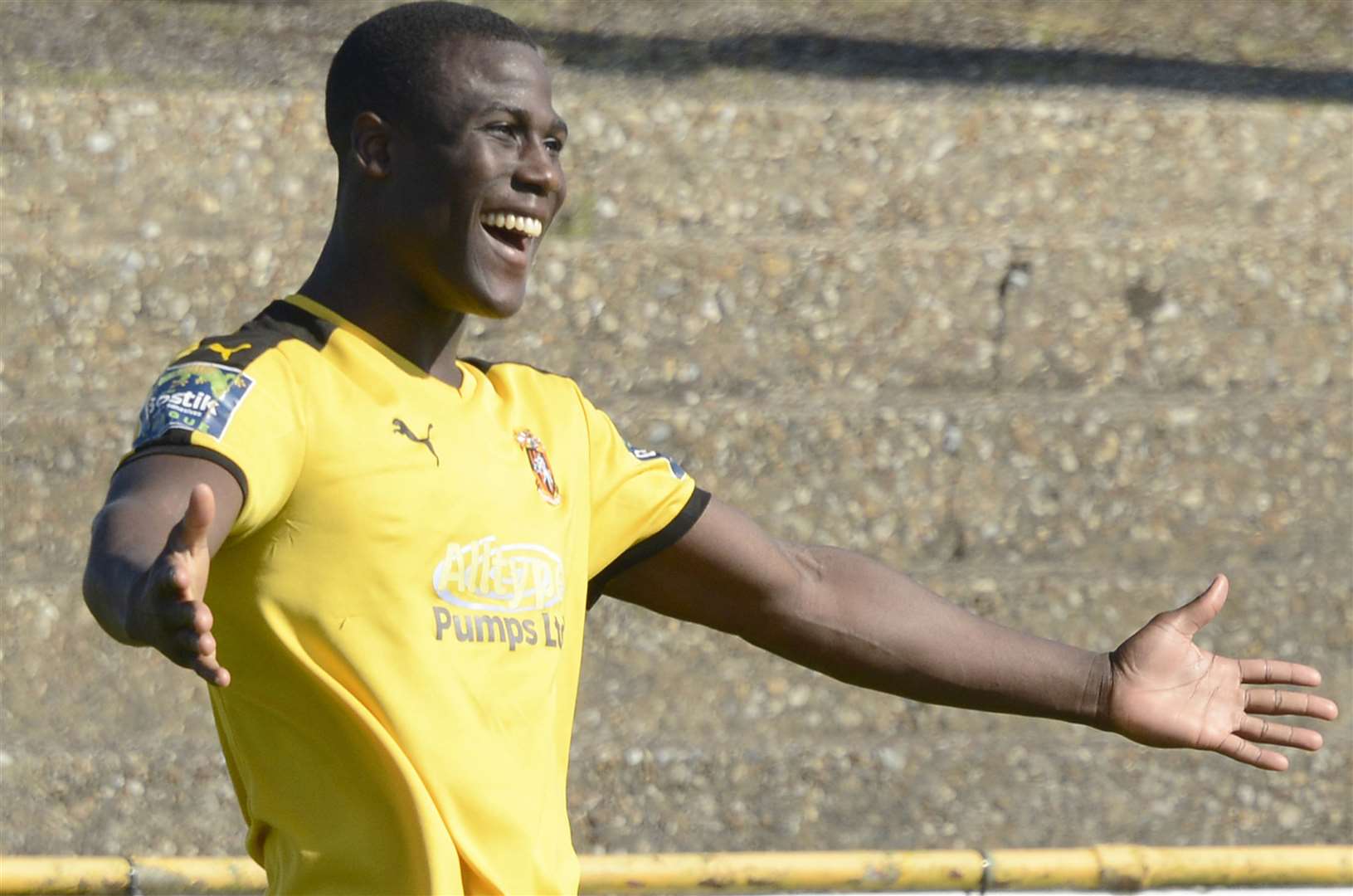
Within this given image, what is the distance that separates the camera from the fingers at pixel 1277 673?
304 cm

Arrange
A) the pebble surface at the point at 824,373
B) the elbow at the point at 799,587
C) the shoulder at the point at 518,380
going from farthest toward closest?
the pebble surface at the point at 824,373 < the elbow at the point at 799,587 < the shoulder at the point at 518,380

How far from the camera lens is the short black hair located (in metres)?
2.70

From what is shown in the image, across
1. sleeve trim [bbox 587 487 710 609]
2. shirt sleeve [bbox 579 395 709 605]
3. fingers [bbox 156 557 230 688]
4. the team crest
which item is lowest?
sleeve trim [bbox 587 487 710 609]

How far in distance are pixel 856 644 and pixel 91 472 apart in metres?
3.23

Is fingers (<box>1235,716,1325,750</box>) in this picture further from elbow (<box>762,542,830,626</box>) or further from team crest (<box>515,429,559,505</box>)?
team crest (<box>515,429,559,505</box>)

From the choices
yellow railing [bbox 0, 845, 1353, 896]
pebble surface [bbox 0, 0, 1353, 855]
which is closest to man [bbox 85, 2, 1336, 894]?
yellow railing [bbox 0, 845, 1353, 896]

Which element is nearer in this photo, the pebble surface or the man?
the man

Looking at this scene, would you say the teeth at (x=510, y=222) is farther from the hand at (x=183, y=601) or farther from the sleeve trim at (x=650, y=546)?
the hand at (x=183, y=601)

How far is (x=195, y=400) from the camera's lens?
7.59 feet

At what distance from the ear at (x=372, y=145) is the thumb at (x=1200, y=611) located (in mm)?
1338

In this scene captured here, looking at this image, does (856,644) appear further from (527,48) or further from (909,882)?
(909,882)

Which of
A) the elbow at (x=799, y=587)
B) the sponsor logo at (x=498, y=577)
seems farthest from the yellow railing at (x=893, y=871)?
the sponsor logo at (x=498, y=577)

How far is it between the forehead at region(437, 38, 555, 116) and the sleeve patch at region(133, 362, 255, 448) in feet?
1.74

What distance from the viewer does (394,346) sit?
8.71 feet
